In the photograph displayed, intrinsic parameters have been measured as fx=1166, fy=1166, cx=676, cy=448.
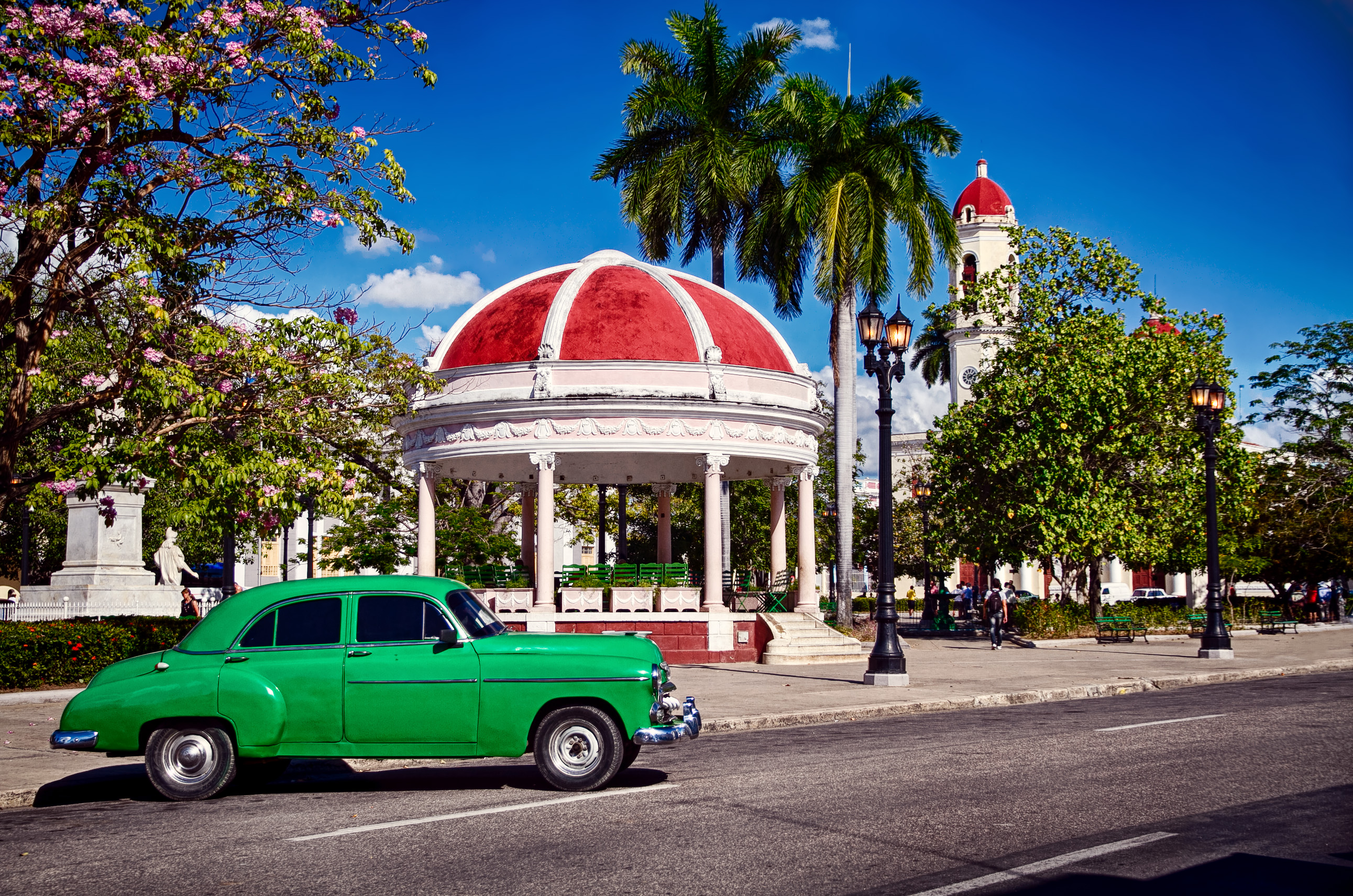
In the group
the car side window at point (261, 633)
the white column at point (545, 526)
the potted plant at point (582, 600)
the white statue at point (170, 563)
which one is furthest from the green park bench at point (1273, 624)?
the white statue at point (170, 563)

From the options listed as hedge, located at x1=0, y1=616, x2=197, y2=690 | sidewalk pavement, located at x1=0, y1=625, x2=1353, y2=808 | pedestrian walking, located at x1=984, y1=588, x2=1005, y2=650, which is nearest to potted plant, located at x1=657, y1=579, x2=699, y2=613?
sidewalk pavement, located at x1=0, y1=625, x2=1353, y2=808

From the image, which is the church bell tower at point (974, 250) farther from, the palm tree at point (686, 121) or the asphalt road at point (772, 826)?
the asphalt road at point (772, 826)

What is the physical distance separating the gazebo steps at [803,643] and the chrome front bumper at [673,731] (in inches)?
640

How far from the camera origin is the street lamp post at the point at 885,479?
1983 cm

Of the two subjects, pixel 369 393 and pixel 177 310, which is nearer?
pixel 177 310

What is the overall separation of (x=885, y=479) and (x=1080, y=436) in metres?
17.8

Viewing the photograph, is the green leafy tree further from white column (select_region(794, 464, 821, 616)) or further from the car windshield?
the car windshield

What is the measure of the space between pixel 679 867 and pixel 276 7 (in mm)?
12735

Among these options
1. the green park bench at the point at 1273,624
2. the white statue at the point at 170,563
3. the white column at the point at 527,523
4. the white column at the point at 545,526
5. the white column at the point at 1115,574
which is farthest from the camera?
the white column at the point at 1115,574

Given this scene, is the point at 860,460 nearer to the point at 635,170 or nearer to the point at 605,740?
the point at 635,170

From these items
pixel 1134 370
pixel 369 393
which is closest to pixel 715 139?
pixel 1134 370

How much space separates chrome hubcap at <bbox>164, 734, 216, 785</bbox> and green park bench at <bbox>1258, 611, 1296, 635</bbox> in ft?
131

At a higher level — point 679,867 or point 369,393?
point 369,393

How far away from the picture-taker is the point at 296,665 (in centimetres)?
975
